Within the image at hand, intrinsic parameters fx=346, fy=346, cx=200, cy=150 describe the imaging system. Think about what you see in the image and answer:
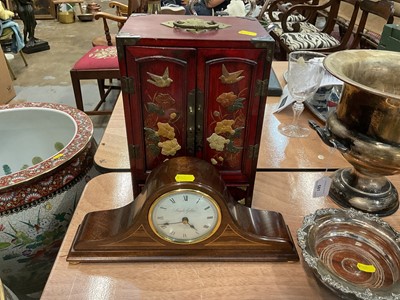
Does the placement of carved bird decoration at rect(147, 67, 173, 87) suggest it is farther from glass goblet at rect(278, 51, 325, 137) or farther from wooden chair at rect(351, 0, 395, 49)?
wooden chair at rect(351, 0, 395, 49)

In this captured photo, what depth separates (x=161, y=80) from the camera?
0.70 m

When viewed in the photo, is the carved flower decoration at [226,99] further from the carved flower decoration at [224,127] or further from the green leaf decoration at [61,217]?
the green leaf decoration at [61,217]

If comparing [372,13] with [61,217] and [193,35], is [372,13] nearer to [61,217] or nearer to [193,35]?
[193,35]

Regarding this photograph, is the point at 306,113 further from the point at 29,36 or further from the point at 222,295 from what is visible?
the point at 29,36

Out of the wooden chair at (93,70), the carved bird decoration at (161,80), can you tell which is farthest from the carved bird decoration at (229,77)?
the wooden chair at (93,70)

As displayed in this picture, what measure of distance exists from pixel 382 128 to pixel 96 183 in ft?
2.31

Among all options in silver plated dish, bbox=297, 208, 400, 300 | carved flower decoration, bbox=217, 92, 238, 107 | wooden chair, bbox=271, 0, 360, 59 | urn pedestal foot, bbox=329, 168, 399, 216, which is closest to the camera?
silver plated dish, bbox=297, 208, 400, 300

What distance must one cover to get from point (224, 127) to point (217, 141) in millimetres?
37

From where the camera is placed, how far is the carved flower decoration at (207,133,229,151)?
778 mm

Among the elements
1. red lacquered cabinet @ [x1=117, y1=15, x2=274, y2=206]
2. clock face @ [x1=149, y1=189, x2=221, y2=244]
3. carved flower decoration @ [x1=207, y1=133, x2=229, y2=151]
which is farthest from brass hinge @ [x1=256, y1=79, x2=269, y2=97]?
clock face @ [x1=149, y1=189, x2=221, y2=244]

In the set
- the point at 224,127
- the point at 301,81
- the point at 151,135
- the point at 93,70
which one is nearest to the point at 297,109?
the point at 301,81

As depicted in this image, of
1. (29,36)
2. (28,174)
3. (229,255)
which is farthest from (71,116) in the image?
(29,36)

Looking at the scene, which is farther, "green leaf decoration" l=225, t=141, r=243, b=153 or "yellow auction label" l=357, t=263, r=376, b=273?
"green leaf decoration" l=225, t=141, r=243, b=153

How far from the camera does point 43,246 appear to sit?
39.3 inches
